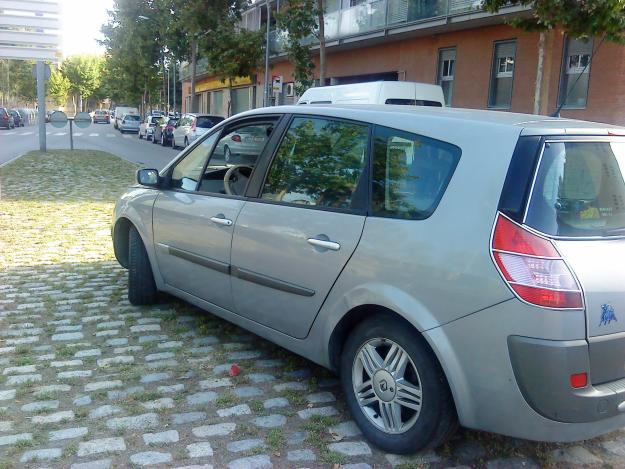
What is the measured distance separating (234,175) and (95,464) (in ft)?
7.09

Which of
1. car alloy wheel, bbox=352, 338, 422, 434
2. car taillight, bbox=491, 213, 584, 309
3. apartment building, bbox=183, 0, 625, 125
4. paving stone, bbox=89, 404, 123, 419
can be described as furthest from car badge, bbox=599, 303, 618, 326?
apartment building, bbox=183, 0, 625, 125

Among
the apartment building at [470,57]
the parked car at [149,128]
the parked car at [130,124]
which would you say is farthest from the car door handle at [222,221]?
the parked car at [130,124]

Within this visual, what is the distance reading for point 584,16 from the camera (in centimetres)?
1032

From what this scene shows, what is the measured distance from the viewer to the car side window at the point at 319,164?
347 centimetres

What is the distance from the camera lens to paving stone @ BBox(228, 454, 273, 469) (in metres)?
3.02

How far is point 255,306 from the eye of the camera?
13.1ft

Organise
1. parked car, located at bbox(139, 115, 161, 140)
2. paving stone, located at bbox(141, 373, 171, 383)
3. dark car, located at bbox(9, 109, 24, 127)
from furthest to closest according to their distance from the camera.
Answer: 1. dark car, located at bbox(9, 109, 24, 127)
2. parked car, located at bbox(139, 115, 161, 140)
3. paving stone, located at bbox(141, 373, 171, 383)

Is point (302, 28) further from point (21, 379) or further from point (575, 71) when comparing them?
point (21, 379)

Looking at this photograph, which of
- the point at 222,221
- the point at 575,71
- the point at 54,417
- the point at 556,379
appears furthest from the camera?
the point at 575,71

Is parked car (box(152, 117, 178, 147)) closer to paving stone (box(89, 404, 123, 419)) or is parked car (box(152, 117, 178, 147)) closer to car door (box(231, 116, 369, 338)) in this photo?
car door (box(231, 116, 369, 338))

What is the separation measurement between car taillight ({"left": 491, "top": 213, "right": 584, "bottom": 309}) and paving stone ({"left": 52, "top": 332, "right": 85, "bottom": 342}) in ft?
11.0

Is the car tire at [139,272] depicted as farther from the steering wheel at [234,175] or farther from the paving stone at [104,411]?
the paving stone at [104,411]

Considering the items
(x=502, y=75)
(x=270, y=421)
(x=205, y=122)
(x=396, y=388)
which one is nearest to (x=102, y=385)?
(x=270, y=421)

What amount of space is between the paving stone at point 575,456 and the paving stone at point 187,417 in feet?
6.21
